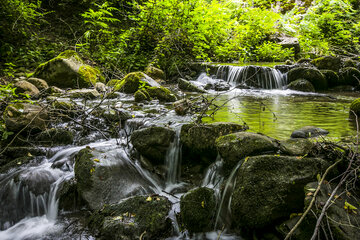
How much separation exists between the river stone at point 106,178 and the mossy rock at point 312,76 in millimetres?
8417

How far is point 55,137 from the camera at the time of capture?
4.24 metres

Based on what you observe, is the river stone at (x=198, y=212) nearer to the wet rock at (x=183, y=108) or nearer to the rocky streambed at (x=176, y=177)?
the rocky streambed at (x=176, y=177)

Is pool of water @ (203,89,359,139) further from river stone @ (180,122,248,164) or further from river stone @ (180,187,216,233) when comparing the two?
river stone @ (180,187,216,233)

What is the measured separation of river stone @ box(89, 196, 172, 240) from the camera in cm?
239

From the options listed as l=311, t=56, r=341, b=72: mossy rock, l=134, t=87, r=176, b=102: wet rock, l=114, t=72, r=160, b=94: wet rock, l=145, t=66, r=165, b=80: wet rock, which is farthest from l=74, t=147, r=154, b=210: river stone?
l=311, t=56, r=341, b=72: mossy rock

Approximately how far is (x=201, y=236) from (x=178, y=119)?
8.01 feet

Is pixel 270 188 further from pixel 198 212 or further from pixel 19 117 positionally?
pixel 19 117

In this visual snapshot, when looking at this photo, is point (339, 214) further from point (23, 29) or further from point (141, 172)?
point (23, 29)

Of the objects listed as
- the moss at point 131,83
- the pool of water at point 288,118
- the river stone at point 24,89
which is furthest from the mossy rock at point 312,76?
the river stone at point 24,89

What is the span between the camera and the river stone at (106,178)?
2992 mm

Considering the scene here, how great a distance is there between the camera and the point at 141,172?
3.52 m

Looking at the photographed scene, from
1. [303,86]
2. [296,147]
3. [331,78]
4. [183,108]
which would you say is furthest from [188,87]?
[296,147]

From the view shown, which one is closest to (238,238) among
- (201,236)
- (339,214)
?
(201,236)

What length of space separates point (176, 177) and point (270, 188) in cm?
151
